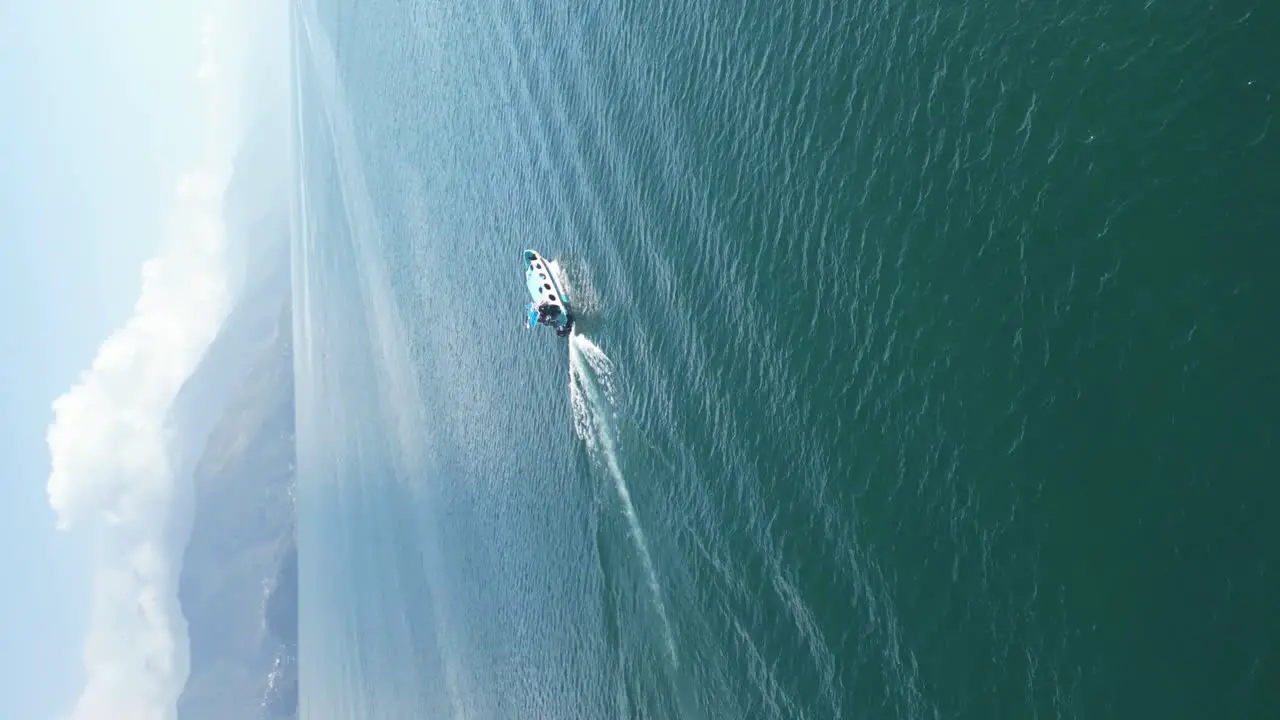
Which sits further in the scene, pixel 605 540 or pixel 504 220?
pixel 504 220

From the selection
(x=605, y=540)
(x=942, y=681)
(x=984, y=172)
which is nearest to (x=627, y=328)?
(x=605, y=540)

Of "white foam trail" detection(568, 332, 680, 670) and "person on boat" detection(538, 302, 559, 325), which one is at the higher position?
"person on boat" detection(538, 302, 559, 325)

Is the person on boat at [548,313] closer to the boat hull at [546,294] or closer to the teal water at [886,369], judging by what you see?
the boat hull at [546,294]

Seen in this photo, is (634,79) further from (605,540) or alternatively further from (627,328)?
(605,540)

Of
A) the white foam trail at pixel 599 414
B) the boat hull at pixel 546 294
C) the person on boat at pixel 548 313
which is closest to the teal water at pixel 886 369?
the white foam trail at pixel 599 414

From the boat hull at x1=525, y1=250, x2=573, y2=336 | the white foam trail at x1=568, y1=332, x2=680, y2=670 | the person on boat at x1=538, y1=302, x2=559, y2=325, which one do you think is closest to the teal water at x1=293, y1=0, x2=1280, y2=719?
the white foam trail at x1=568, y1=332, x2=680, y2=670

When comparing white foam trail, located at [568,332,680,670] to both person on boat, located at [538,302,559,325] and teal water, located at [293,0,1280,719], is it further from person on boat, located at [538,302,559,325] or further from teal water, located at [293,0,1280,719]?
person on boat, located at [538,302,559,325]
